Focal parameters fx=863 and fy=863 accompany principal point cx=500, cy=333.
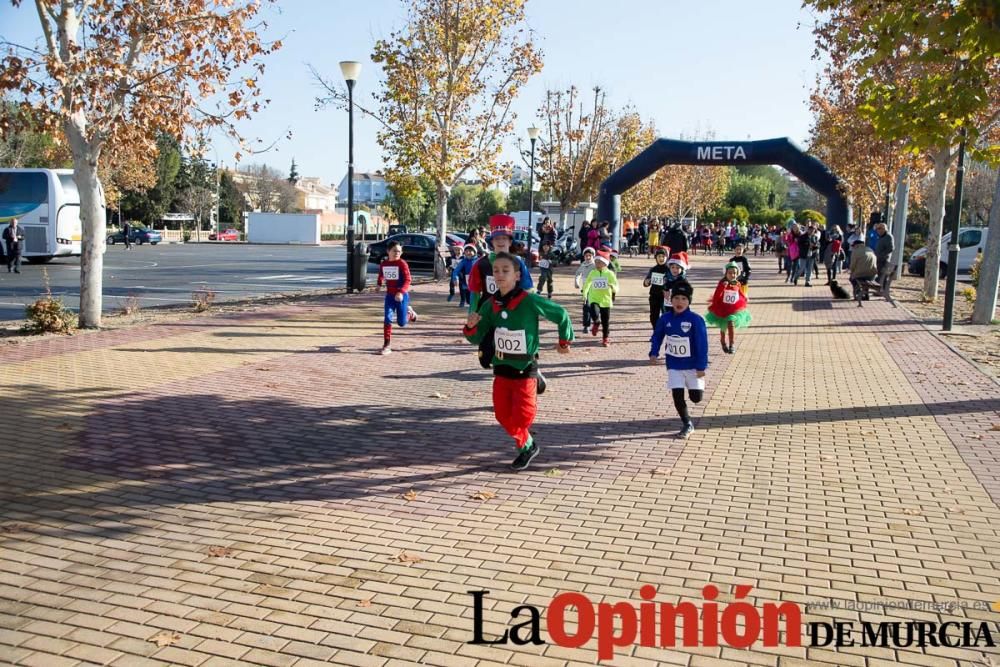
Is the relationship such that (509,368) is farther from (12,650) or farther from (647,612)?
(12,650)

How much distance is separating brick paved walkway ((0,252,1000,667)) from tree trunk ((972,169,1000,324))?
189 inches

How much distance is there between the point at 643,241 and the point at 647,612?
43.7 meters

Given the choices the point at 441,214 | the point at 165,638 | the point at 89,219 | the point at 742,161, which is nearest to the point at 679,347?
the point at 165,638

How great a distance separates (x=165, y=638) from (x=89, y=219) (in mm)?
11656

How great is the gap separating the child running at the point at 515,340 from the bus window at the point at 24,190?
30.2 m

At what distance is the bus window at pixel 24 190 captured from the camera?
31547mm

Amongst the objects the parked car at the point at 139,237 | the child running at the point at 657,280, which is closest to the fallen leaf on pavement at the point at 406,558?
the child running at the point at 657,280

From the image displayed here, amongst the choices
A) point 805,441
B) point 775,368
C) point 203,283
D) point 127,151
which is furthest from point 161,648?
point 203,283

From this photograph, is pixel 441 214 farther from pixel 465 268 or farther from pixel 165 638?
pixel 165 638

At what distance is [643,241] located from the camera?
46969 mm

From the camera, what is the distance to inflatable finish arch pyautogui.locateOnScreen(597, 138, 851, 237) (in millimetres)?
30250

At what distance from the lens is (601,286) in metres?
13.3

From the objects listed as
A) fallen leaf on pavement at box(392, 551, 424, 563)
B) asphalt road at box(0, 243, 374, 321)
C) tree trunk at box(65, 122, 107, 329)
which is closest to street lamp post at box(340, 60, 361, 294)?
asphalt road at box(0, 243, 374, 321)

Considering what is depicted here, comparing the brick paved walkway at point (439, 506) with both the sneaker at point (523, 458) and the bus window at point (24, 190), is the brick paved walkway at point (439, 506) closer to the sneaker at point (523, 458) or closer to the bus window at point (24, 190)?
the sneaker at point (523, 458)
